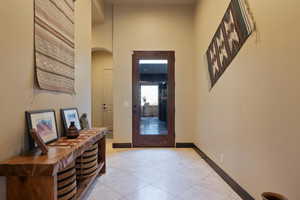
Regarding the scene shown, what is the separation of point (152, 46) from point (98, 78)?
240 cm

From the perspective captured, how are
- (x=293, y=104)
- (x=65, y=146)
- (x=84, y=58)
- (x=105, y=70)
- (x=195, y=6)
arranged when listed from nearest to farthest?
(x=293, y=104) → (x=65, y=146) → (x=84, y=58) → (x=195, y=6) → (x=105, y=70)

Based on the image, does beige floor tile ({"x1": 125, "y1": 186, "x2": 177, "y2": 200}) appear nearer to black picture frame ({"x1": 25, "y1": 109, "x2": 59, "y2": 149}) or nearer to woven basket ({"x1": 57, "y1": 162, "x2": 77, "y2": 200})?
woven basket ({"x1": 57, "y1": 162, "x2": 77, "y2": 200})

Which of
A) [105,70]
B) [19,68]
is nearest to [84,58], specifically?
[19,68]

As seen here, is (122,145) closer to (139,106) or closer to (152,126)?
(152,126)

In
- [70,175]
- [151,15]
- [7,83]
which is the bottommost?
[70,175]

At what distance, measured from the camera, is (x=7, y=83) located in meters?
1.49

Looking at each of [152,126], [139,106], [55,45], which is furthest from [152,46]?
[55,45]

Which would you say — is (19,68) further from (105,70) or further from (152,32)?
(105,70)

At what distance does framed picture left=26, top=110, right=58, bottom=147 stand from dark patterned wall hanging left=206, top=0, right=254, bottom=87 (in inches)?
97.3

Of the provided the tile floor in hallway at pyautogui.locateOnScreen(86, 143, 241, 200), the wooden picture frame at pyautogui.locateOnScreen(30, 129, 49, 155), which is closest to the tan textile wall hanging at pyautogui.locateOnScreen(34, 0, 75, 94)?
the wooden picture frame at pyautogui.locateOnScreen(30, 129, 49, 155)

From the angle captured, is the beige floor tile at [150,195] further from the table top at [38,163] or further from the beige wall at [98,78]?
the beige wall at [98,78]

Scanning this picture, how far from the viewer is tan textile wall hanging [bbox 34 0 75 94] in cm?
191

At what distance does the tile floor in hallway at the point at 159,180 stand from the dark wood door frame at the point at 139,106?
30.1 inches

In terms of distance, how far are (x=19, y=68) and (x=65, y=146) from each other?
819 mm
